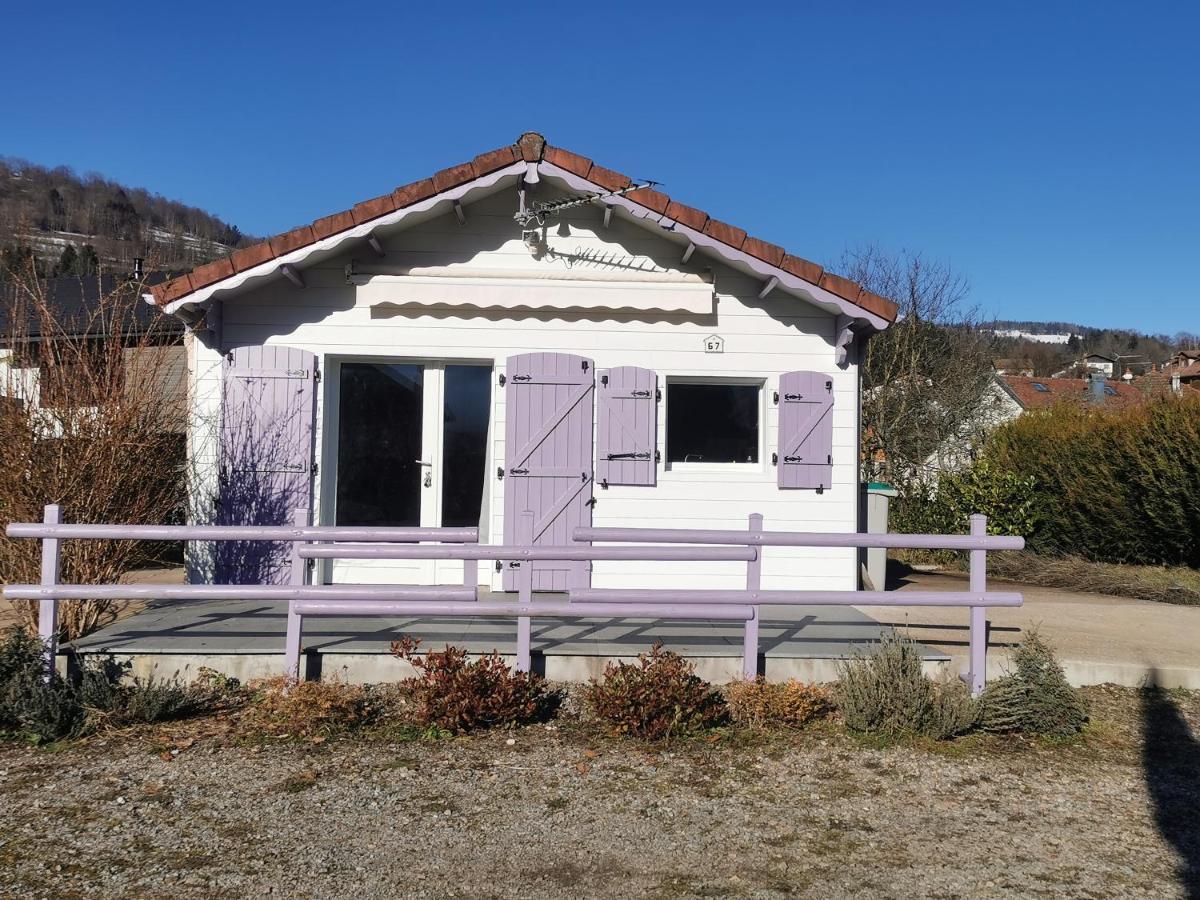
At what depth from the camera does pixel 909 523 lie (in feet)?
50.5

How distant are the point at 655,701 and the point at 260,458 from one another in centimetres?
450

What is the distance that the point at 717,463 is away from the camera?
848cm

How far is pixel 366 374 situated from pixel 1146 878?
6782mm

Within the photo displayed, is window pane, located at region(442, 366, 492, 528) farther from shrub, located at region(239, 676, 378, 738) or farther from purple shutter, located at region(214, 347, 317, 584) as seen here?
shrub, located at region(239, 676, 378, 738)

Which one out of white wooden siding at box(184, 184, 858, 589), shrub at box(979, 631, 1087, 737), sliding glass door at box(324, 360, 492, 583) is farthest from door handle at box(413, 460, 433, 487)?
shrub at box(979, 631, 1087, 737)

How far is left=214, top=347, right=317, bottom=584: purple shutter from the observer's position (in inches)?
321

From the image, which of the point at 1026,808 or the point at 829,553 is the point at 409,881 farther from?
the point at 829,553

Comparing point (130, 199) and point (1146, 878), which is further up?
point (130, 199)

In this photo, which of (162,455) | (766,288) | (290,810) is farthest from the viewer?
(766,288)

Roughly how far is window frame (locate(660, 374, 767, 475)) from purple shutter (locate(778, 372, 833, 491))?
180mm

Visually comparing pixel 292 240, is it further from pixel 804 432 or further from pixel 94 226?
pixel 94 226

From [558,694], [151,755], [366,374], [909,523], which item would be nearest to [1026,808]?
[558,694]

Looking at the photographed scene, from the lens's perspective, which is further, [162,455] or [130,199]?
[130,199]

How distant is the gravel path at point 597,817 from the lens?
3.72 meters
